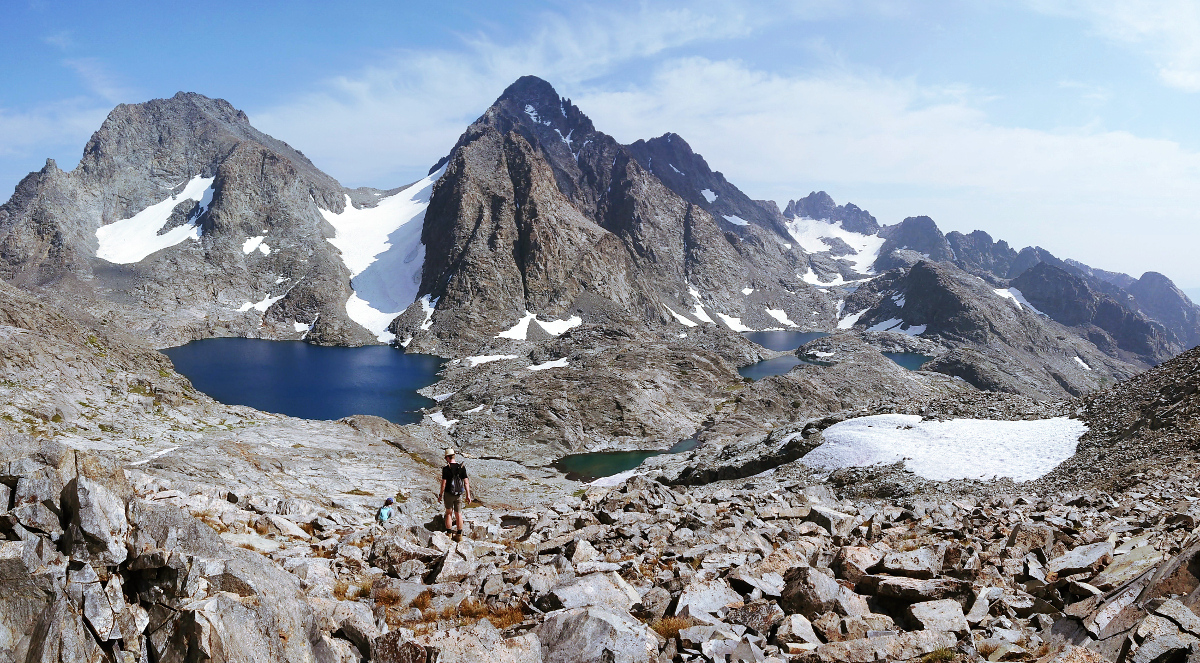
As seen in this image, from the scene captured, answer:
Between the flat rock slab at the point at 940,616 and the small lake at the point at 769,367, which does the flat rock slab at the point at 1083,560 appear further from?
the small lake at the point at 769,367

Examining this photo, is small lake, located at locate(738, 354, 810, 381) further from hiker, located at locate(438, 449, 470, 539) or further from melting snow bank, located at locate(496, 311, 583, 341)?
hiker, located at locate(438, 449, 470, 539)

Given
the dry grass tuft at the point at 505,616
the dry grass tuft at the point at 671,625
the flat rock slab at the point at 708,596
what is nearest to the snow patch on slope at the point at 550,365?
the flat rock slab at the point at 708,596

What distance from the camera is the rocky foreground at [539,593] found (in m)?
8.14

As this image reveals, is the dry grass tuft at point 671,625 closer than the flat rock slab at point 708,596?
Yes

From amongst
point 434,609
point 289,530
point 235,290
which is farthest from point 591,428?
point 235,290

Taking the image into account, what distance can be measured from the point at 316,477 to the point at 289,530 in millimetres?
23001

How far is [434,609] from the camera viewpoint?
11438 mm

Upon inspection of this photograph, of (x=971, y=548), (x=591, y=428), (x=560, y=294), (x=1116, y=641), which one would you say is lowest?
(x=591, y=428)

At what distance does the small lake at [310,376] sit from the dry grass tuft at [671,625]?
88.7 metres

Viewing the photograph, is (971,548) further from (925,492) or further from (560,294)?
(560,294)

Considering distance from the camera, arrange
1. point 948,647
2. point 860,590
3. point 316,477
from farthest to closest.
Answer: point 316,477, point 860,590, point 948,647

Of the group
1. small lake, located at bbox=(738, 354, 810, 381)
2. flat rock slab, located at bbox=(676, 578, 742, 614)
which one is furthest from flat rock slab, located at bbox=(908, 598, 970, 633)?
small lake, located at bbox=(738, 354, 810, 381)

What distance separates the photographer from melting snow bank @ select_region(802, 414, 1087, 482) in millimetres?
33375

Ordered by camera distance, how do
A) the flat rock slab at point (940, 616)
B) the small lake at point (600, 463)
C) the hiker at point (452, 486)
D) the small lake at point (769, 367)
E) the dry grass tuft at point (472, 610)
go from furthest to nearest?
the small lake at point (769, 367) → the small lake at point (600, 463) → the hiker at point (452, 486) → the dry grass tuft at point (472, 610) → the flat rock slab at point (940, 616)
